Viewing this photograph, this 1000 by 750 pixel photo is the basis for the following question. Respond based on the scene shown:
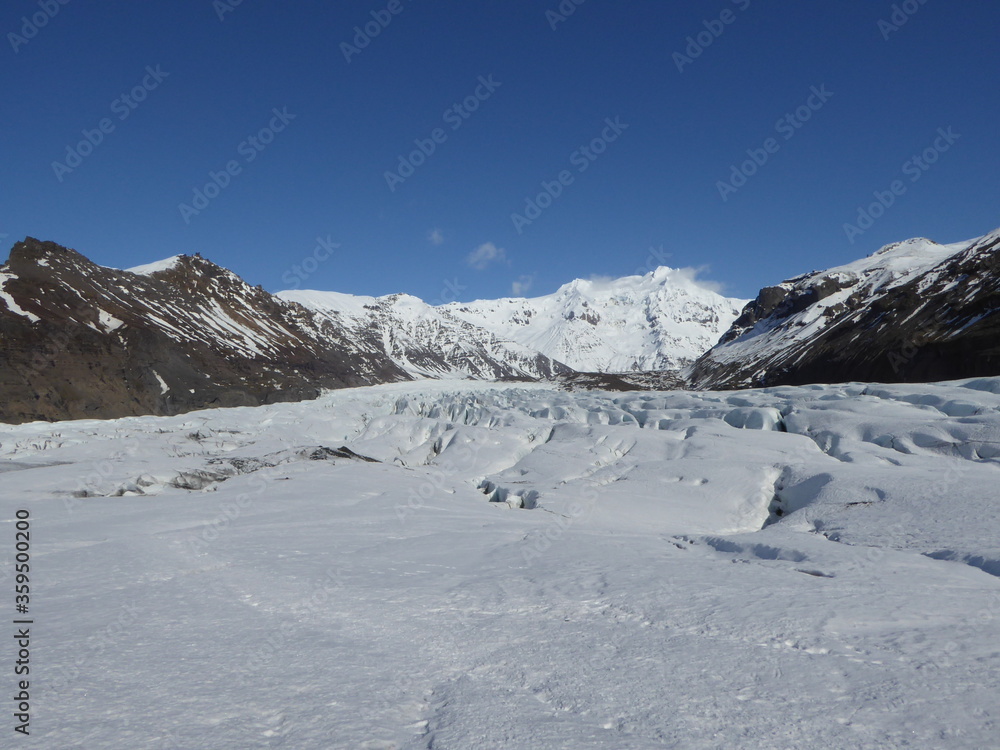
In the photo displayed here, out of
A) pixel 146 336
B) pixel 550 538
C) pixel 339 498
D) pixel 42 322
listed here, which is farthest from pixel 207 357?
pixel 550 538

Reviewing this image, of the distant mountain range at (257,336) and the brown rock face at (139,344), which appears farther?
the distant mountain range at (257,336)

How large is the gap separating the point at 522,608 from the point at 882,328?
65.7m

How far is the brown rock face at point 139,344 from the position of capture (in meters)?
39.1

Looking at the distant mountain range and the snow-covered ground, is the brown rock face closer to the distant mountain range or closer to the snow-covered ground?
the distant mountain range

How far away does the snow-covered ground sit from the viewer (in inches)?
143

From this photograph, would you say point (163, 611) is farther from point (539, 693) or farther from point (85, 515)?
point (85, 515)

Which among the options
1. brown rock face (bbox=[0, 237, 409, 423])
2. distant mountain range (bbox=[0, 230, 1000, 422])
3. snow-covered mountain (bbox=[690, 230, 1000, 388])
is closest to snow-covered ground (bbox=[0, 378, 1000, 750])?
brown rock face (bbox=[0, 237, 409, 423])

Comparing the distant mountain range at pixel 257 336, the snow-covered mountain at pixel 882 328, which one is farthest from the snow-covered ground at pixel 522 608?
the snow-covered mountain at pixel 882 328

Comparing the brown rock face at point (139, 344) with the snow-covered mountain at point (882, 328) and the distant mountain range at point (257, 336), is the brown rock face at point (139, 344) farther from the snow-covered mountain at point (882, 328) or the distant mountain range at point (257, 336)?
the snow-covered mountain at point (882, 328)

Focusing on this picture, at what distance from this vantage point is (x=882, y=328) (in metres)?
58.7

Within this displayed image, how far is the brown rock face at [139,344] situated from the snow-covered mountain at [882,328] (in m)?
57.5

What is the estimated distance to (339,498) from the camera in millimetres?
12703

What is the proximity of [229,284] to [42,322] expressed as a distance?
76.3 m

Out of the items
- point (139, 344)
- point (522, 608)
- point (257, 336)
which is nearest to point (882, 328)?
point (522, 608)
